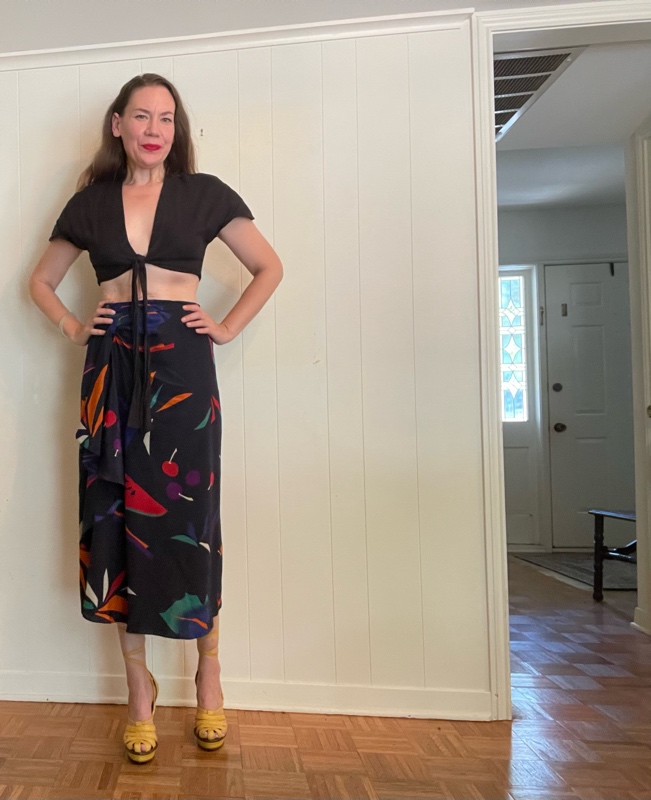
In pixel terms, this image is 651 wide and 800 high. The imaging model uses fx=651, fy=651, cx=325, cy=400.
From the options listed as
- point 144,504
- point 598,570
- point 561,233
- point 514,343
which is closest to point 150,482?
point 144,504

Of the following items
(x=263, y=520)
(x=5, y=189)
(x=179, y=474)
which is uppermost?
(x=5, y=189)

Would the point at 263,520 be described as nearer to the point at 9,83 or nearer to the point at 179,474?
the point at 179,474

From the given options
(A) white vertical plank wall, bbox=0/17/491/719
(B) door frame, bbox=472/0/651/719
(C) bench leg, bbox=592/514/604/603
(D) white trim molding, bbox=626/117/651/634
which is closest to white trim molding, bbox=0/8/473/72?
(A) white vertical plank wall, bbox=0/17/491/719

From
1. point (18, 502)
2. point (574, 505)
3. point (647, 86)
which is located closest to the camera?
point (18, 502)

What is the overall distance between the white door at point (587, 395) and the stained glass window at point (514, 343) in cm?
17

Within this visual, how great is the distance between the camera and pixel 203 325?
1.50 m

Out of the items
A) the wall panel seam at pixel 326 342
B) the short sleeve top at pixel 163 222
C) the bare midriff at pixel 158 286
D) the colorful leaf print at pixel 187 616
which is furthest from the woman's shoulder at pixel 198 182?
the colorful leaf print at pixel 187 616

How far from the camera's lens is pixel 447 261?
1734mm

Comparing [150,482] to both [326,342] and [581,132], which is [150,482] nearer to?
[326,342]

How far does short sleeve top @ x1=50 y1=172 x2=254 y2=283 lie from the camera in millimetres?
1496

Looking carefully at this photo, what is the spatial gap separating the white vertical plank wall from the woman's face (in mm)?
284

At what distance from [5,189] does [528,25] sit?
1.52 metres

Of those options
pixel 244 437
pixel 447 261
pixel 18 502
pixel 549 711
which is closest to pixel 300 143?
pixel 447 261

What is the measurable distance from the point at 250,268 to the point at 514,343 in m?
3.31
